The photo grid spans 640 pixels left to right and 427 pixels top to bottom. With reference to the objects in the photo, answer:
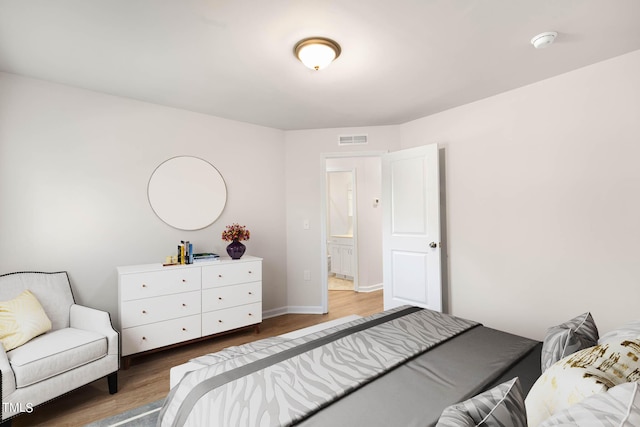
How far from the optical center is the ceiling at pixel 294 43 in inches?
67.7

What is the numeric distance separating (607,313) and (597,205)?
838mm

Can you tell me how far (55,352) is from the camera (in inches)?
74.5

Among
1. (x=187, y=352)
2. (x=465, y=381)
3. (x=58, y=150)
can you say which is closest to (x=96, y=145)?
(x=58, y=150)

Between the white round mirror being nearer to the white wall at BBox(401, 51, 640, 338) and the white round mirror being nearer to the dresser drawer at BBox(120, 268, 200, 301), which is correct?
the dresser drawer at BBox(120, 268, 200, 301)

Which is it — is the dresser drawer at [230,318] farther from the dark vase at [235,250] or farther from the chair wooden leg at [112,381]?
the chair wooden leg at [112,381]

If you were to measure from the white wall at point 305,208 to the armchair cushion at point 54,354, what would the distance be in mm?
2335

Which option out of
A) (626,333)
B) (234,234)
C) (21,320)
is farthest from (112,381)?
(626,333)

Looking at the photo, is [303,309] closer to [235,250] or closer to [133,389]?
[235,250]

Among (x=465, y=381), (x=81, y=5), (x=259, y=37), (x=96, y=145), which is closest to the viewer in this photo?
(x=465, y=381)

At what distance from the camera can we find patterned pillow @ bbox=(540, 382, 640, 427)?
0.60 m

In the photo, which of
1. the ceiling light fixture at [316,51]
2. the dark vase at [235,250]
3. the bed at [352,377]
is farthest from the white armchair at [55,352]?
the ceiling light fixture at [316,51]

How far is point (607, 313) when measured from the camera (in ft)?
7.63

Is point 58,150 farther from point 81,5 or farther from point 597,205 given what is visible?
point 597,205

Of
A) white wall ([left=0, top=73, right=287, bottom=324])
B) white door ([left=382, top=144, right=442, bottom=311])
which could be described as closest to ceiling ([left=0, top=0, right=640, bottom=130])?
white wall ([left=0, top=73, right=287, bottom=324])
